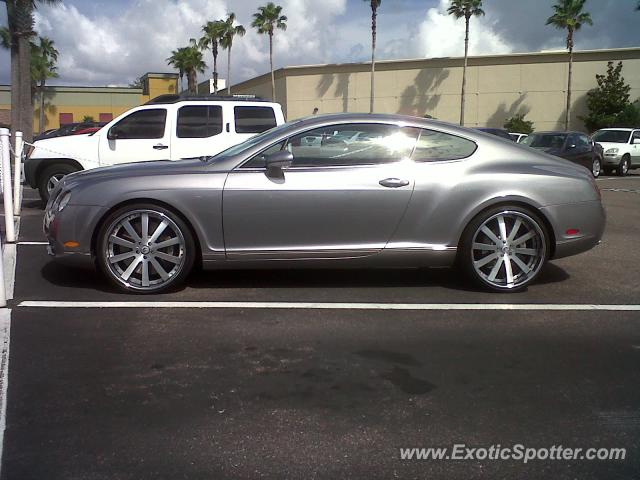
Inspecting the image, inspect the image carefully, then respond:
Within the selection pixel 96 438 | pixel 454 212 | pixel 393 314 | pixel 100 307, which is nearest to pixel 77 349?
pixel 100 307

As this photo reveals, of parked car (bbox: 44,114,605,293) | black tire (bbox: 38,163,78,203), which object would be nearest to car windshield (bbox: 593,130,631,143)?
black tire (bbox: 38,163,78,203)

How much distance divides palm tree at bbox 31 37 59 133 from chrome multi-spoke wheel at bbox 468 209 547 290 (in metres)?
55.1

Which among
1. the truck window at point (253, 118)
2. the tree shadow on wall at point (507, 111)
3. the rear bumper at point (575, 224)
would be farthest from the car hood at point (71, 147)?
the tree shadow on wall at point (507, 111)

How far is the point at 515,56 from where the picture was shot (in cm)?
4716

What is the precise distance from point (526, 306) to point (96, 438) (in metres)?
3.62

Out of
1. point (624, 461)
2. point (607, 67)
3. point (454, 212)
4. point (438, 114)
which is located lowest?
point (624, 461)

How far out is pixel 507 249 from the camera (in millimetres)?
5652

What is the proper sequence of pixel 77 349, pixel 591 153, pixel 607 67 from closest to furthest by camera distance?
pixel 77 349 < pixel 591 153 < pixel 607 67

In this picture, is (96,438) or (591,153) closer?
(96,438)

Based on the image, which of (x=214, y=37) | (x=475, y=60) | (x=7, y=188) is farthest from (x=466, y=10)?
(x=7, y=188)

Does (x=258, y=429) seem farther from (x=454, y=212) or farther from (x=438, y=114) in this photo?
(x=438, y=114)

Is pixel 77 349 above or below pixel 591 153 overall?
below

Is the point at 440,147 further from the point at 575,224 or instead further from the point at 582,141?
the point at 582,141

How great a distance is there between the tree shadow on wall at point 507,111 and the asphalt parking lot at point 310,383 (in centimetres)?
4446
